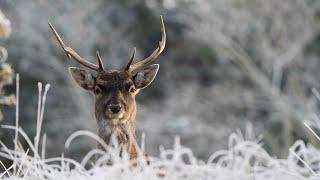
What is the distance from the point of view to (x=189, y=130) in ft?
77.6

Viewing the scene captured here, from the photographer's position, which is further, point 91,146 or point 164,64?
point 164,64

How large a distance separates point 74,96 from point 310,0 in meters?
5.69

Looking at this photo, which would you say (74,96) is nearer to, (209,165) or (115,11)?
(115,11)

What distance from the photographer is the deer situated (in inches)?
317

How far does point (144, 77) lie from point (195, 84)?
684 inches

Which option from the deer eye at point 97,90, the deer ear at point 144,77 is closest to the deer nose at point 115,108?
the deer eye at point 97,90

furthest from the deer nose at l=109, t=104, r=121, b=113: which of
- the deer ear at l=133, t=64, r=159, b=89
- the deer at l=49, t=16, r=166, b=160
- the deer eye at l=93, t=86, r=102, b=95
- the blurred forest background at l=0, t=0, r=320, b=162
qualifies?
the blurred forest background at l=0, t=0, r=320, b=162

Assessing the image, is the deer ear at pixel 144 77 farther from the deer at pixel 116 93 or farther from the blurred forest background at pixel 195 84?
the blurred forest background at pixel 195 84

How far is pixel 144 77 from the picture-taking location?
8.68m

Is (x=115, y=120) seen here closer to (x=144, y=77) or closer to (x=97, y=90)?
(x=97, y=90)

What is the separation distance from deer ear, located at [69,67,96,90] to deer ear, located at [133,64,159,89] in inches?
13.3

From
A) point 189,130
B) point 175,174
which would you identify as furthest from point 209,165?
point 189,130

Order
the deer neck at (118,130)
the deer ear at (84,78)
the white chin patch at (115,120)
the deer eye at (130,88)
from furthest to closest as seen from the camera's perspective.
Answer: the deer ear at (84,78) → the deer eye at (130,88) → the white chin patch at (115,120) → the deer neck at (118,130)

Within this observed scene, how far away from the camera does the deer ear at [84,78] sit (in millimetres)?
8609
